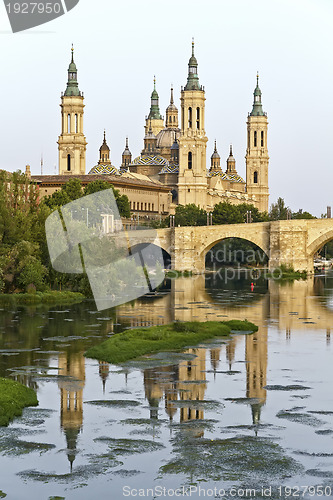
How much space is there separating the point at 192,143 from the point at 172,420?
362 feet

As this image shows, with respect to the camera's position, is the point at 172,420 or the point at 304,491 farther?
the point at 172,420

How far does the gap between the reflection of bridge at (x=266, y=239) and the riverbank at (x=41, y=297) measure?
36026 mm

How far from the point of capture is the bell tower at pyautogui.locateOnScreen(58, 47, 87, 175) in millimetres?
132975

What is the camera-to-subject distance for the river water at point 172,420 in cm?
1741

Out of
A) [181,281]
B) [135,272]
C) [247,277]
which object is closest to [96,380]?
[135,272]

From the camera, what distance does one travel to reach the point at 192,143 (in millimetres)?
130000

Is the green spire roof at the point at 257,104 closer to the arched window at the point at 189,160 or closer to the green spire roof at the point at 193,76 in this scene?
the green spire roof at the point at 193,76

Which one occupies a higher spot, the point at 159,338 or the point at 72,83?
the point at 72,83

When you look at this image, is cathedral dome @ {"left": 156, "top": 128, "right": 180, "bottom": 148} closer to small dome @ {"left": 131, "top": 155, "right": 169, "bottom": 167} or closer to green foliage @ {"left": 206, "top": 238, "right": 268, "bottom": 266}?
small dome @ {"left": 131, "top": 155, "right": 169, "bottom": 167}

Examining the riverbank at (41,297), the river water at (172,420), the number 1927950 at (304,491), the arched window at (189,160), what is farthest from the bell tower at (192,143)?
the number 1927950 at (304,491)

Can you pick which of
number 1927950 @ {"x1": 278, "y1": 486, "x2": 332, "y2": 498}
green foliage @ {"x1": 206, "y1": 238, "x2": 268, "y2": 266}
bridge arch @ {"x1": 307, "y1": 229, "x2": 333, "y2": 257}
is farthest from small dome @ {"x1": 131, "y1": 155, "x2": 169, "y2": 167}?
number 1927950 @ {"x1": 278, "y1": 486, "x2": 332, "y2": 498}

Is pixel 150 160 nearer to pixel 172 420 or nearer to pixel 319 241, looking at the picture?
A: pixel 319 241

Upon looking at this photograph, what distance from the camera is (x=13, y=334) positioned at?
116 ft

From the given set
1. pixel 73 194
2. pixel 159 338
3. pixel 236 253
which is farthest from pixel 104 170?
pixel 159 338
